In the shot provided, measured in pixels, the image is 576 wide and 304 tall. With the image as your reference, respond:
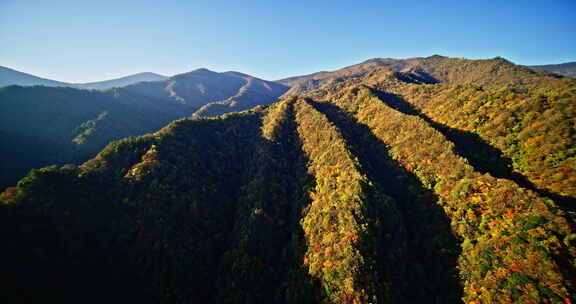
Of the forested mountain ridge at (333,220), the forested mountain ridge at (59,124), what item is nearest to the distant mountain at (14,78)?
the forested mountain ridge at (59,124)

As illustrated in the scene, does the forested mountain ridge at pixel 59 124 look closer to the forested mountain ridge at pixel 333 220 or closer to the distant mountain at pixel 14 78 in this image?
the forested mountain ridge at pixel 333 220

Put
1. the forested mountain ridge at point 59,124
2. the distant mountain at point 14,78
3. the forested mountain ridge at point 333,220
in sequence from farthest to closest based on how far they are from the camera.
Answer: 1. the distant mountain at point 14,78
2. the forested mountain ridge at point 59,124
3. the forested mountain ridge at point 333,220

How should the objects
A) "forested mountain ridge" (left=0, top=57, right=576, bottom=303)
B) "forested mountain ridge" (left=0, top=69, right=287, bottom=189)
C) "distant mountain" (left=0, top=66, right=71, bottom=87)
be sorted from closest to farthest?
"forested mountain ridge" (left=0, top=57, right=576, bottom=303) < "forested mountain ridge" (left=0, top=69, right=287, bottom=189) < "distant mountain" (left=0, top=66, right=71, bottom=87)

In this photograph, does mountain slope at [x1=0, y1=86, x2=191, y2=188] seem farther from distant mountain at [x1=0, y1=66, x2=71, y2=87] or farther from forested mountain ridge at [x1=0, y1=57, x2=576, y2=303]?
distant mountain at [x1=0, y1=66, x2=71, y2=87]

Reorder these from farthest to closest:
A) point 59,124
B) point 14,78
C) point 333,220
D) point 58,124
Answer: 1. point 14,78
2. point 59,124
3. point 58,124
4. point 333,220

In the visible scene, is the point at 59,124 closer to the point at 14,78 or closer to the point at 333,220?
the point at 14,78

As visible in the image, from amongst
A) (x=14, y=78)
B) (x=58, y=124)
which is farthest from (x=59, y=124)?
(x=14, y=78)

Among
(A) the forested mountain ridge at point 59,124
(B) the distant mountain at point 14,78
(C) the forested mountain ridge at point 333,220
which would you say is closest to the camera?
(C) the forested mountain ridge at point 333,220

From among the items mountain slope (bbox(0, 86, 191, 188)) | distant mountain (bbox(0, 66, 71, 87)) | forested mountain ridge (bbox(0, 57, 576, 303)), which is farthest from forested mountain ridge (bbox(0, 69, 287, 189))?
distant mountain (bbox(0, 66, 71, 87))
